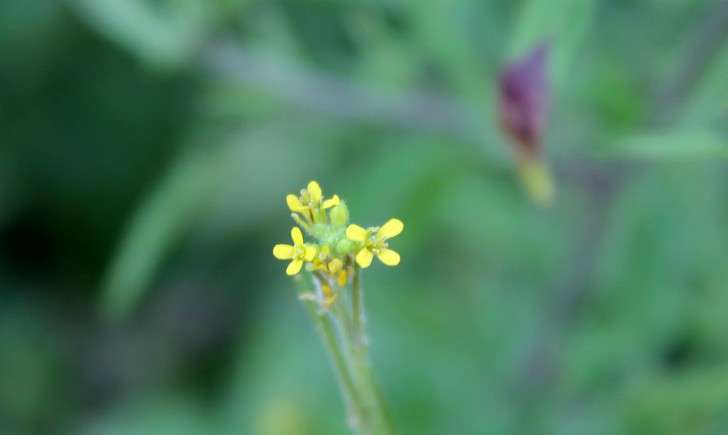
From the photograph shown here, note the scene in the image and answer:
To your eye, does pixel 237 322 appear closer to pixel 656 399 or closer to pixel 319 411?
pixel 319 411

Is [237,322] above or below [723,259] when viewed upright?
above

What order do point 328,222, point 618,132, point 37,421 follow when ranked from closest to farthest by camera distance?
point 328,222 < point 618,132 < point 37,421

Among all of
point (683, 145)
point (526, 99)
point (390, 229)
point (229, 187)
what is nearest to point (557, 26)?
point (526, 99)

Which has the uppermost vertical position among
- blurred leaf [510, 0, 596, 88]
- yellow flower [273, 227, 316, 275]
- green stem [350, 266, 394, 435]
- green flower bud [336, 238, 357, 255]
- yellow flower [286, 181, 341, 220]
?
blurred leaf [510, 0, 596, 88]

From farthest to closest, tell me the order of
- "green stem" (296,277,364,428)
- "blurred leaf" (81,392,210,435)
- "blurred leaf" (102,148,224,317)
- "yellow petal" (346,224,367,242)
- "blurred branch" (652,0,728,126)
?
1. "blurred leaf" (81,392,210,435)
2. "blurred leaf" (102,148,224,317)
3. "blurred branch" (652,0,728,126)
4. "green stem" (296,277,364,428)
5. "yellow petal" (346,224,367,242)

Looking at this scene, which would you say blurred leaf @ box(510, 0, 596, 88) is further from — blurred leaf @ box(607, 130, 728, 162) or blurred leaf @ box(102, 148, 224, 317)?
blurred leaf @ box(102, 148, 224, 317)

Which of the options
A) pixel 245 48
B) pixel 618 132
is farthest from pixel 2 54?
pixel 618 132

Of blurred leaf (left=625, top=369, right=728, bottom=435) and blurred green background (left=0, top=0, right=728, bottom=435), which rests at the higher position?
blurred green background (left=0, top=0, right=728, bottom=435)

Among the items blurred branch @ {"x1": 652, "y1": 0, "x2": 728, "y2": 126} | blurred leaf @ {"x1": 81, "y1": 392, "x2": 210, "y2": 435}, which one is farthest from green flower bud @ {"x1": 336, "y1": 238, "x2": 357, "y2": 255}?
blurred leaf @ {"x1": 81, "y1": 392, "x2": 210, "y2": 435}

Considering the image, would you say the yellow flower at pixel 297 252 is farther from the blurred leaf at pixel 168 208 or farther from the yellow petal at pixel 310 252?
the blurred leaf at pixel 168 208
